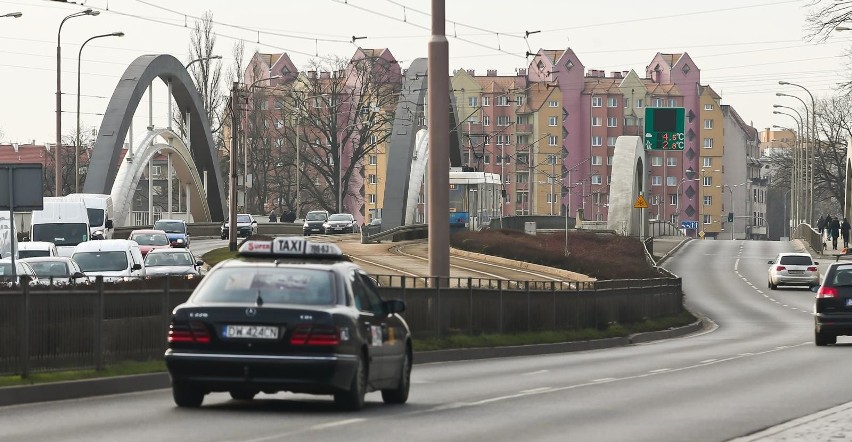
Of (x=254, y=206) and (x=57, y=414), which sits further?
(x=254, y=206)

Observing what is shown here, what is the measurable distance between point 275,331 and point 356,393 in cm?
108

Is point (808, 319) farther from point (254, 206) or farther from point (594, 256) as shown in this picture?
point (254, 206)

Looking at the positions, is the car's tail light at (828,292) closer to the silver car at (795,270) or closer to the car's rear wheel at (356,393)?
the car's rear wheel at (356,393)

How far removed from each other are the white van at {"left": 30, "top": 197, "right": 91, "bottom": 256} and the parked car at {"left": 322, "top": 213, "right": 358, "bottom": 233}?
4737cm

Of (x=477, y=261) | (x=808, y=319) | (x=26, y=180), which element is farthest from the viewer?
(x=477, y=261)

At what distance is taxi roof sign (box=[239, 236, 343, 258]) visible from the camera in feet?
52.0

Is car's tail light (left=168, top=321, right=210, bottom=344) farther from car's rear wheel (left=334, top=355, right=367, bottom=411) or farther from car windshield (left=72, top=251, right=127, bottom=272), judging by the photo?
car windshield (left=72, top=251, right=127, bottom=272)

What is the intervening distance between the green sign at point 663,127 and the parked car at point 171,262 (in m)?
38.8

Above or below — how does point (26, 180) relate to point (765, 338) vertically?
above

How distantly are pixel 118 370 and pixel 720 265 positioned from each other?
72.7 metres

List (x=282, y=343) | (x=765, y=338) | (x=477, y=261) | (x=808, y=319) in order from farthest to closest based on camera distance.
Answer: (x=477, y=261), (x=808, y=319), (x=765, y=338), (x=282, y=343)

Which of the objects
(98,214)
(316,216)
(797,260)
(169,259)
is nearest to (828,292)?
(169,259)

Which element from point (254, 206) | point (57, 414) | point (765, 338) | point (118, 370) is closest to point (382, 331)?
point (57, 414)

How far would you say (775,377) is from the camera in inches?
928
